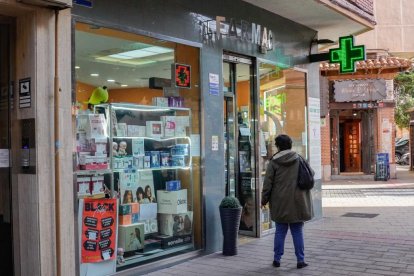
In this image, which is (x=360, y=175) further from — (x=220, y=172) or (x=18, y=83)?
(x=18, y=83)

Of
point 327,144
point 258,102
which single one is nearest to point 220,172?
point 258,102

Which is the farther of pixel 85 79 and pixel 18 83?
pixel 85 79

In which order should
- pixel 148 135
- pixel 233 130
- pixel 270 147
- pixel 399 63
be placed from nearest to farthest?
pixel 148 135
pixel 233 130
pixel 270 147
pixel 399 63

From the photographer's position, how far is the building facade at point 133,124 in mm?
4645

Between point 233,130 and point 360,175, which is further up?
point 233,130

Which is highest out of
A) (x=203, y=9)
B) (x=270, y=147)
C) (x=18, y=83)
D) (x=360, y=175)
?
(x=203, y=9)


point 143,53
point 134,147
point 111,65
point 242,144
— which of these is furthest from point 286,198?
point 111,65

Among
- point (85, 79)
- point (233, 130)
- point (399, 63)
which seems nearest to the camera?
point (85, 79)

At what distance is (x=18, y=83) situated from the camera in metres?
4.73

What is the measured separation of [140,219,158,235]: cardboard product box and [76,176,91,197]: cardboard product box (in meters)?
1.05

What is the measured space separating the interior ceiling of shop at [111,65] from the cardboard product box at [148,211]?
1.55 m

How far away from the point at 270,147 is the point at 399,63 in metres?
12.4

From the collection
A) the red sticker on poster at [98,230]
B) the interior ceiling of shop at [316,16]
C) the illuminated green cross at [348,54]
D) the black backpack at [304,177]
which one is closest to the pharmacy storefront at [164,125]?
the red sticker on poster at [98,230]

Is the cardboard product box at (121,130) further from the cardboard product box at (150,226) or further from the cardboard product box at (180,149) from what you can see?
the cardboard product box at (150,226)
